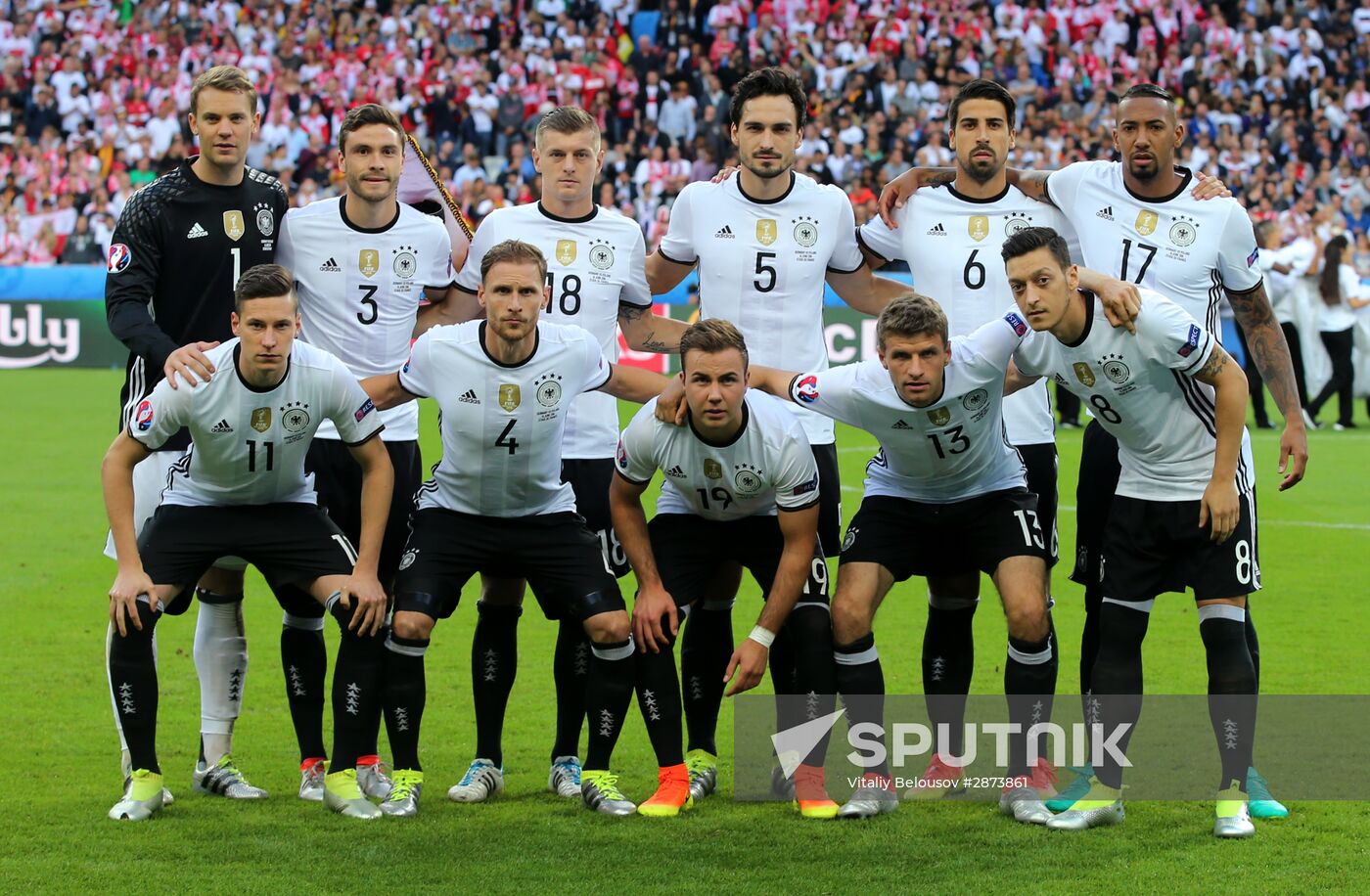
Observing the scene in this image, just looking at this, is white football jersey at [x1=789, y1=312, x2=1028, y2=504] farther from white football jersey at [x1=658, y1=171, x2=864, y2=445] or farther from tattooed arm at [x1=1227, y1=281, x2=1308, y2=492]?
tattooed arm at [x1=1227, y1=281, x2=1308, y2=492]

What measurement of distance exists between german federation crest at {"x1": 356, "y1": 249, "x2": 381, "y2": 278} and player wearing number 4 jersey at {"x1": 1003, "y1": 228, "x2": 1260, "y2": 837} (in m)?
2.40

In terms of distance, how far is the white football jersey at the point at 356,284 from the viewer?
20.7 ft

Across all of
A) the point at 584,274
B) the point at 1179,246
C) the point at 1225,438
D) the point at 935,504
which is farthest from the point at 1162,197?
the point at 584,274

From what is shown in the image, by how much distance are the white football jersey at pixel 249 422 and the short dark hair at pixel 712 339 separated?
3.75 feet

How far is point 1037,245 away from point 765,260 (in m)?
1.34

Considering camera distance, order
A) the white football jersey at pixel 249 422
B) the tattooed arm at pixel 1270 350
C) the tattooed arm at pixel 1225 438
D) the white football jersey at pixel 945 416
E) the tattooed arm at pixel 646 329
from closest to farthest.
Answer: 1. the tattooed arm at pixel 1225 438
2. the white football jersey at pixel 249 422
3. the white football jersey at pixel 945 416
4. the tattooed arm at pixel 1270 350
5. the tattooed arm at pixel 646 329

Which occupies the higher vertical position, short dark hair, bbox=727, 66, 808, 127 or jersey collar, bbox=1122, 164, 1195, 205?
short dark hair, bbox=727, 66, 808, 127

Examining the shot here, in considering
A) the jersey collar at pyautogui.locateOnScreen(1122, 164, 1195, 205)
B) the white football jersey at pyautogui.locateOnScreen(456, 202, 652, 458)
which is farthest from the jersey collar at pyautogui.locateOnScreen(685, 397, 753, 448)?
the jersey collar at pyautogui.locateOnScreen(1122, 164, 1195, 205)

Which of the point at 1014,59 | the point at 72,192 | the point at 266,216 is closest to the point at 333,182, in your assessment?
the point at 72,192

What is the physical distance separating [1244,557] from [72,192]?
2363 centimetres

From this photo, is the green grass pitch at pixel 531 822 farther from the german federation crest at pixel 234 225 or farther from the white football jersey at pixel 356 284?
the german federation crest at pixel 234 225

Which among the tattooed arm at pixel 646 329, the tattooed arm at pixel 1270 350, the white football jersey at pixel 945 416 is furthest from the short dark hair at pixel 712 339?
the tattooed arm at pixel 1270 350

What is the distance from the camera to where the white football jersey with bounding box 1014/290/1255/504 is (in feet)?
17.9

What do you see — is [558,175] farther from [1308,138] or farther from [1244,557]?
[1308,138]
